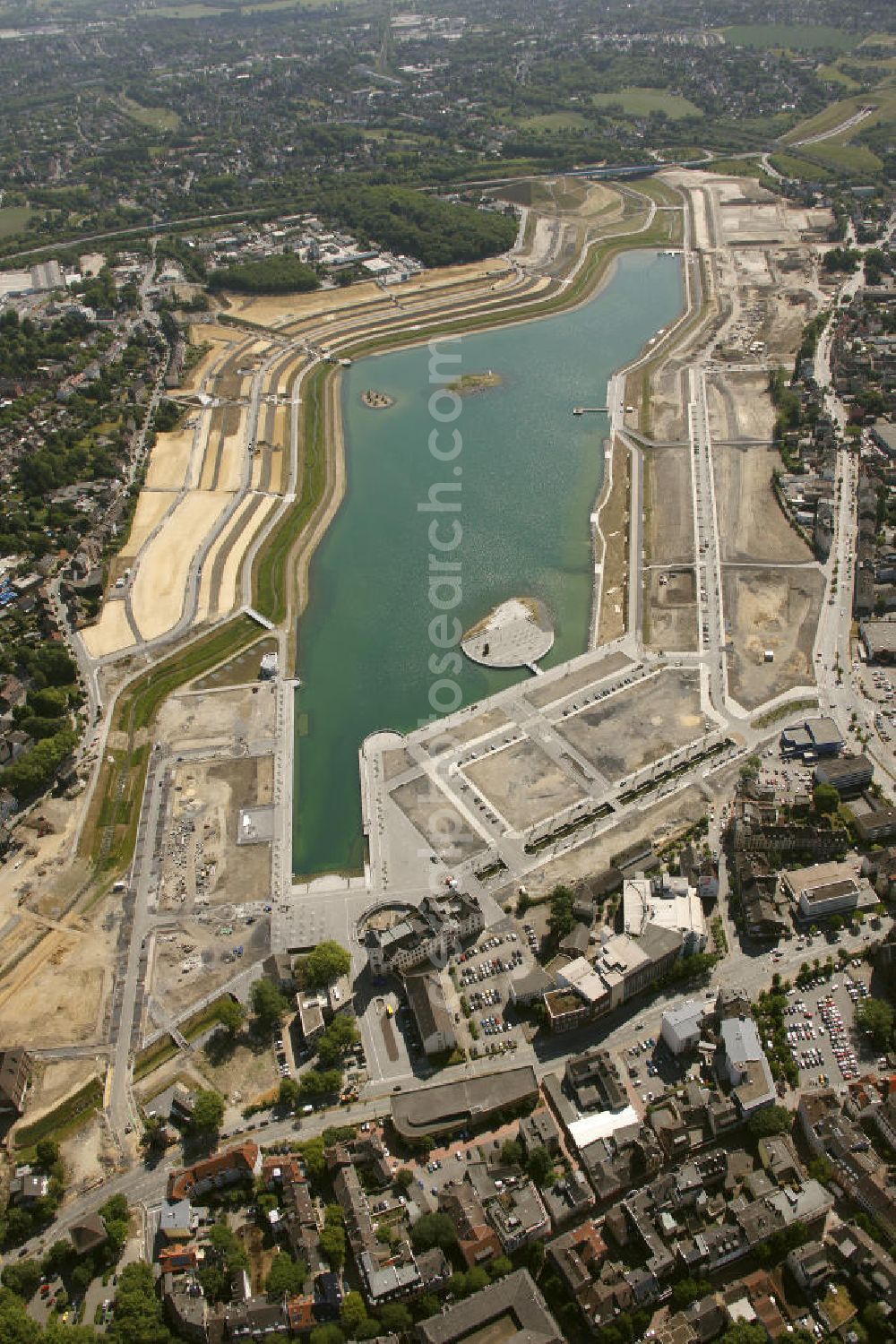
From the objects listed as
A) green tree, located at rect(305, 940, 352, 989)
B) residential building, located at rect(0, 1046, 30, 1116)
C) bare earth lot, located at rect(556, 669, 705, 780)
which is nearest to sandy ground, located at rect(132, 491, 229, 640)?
bare earth lot, located at rect(556, 669, 705, 780)

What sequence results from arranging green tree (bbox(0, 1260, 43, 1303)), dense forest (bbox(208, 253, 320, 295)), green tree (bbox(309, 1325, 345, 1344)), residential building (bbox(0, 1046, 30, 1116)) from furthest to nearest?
dense forest (bbox(208, 253, 320, 295)) < residential building (bbox(0, 1046, 30, 1116)) < green tree (bbox(0, 1260, 43, 1303)) < green tree (bbox(309, 1325, 345, 1344))

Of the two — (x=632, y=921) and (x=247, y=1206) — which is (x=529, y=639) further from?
(x=247, y=1206)

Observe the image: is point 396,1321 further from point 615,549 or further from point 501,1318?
point 615,549

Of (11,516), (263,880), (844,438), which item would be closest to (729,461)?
(844,438)

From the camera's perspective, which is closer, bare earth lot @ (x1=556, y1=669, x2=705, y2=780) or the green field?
the green field

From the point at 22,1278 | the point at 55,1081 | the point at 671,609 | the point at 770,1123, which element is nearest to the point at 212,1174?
the point at 22,1278

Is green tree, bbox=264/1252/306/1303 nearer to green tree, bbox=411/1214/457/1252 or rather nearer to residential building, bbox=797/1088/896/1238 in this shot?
green tree, bbox=411/1214/457/1252

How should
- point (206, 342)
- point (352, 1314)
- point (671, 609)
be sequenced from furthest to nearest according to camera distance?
1. point (206, 342)
2. point (671, 609)
3. point (352, 1314)

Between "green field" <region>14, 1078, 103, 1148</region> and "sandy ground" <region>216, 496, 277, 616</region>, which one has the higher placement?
"sandy ground" <region>216, 496, 277, 616</region>
